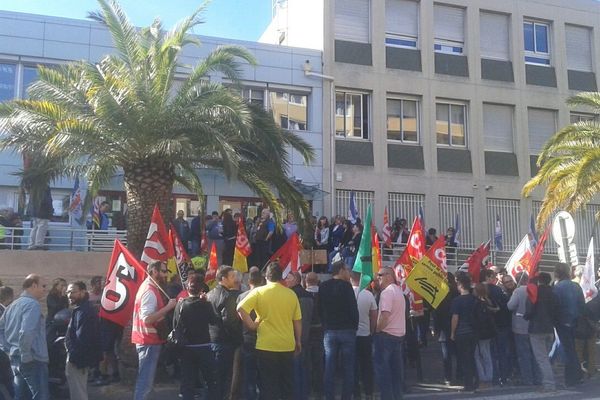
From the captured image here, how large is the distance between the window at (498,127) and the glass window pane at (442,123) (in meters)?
1.47

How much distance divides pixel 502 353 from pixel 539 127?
52.7 feet

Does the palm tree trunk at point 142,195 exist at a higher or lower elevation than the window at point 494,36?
lower

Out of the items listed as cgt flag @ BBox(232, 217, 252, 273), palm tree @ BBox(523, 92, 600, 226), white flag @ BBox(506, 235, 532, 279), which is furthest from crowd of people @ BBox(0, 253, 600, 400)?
palm tree @ BBox(523, 92, 600, 226)

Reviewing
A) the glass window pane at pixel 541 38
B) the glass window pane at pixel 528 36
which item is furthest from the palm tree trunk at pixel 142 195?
the glass window pane at pixel 541 38

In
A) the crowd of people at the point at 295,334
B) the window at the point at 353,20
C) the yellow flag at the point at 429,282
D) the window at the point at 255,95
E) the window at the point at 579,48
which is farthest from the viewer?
the window at the point at 579,48

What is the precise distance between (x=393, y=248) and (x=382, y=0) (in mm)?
9033

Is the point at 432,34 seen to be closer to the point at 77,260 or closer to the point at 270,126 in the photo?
the point at 270,126

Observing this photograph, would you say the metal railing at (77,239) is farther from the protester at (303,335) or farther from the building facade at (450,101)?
the protester at (303,335)

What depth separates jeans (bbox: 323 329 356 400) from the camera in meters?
8.91

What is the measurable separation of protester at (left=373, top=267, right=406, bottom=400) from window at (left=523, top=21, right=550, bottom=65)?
19.0 m

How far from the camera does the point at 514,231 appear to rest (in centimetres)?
2445

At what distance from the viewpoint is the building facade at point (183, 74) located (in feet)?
63.7

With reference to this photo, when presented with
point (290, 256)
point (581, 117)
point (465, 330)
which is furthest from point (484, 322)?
point (581, 117)

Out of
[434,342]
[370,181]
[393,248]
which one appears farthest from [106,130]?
[370,181]
